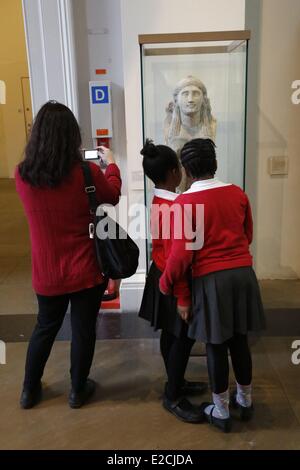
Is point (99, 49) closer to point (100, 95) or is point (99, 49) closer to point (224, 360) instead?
point (100, 95)

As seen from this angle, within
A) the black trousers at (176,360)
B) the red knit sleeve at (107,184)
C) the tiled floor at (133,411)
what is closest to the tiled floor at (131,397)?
the tiled floor at (133,411)

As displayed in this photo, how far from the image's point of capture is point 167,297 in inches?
77.8

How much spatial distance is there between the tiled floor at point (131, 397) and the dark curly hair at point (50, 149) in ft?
3.65

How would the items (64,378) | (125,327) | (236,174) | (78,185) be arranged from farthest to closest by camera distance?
(125,327) < (236,174) < (64,378) < (78,185)

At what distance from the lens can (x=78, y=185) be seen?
6.10 ft

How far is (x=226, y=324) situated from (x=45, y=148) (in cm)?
104

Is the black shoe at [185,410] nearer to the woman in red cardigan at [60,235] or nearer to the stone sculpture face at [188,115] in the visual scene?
the woman in red cardigan at [60,235]

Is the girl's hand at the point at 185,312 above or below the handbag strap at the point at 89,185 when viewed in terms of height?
below

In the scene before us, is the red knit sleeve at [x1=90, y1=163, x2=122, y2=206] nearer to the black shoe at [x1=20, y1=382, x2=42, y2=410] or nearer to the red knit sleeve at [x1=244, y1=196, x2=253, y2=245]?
the red knit sleeve at [x1=244, y1=196, x2=253, y2=245]

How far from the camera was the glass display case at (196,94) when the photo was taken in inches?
93.0

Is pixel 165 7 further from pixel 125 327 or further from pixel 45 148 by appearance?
pixel 125 327
